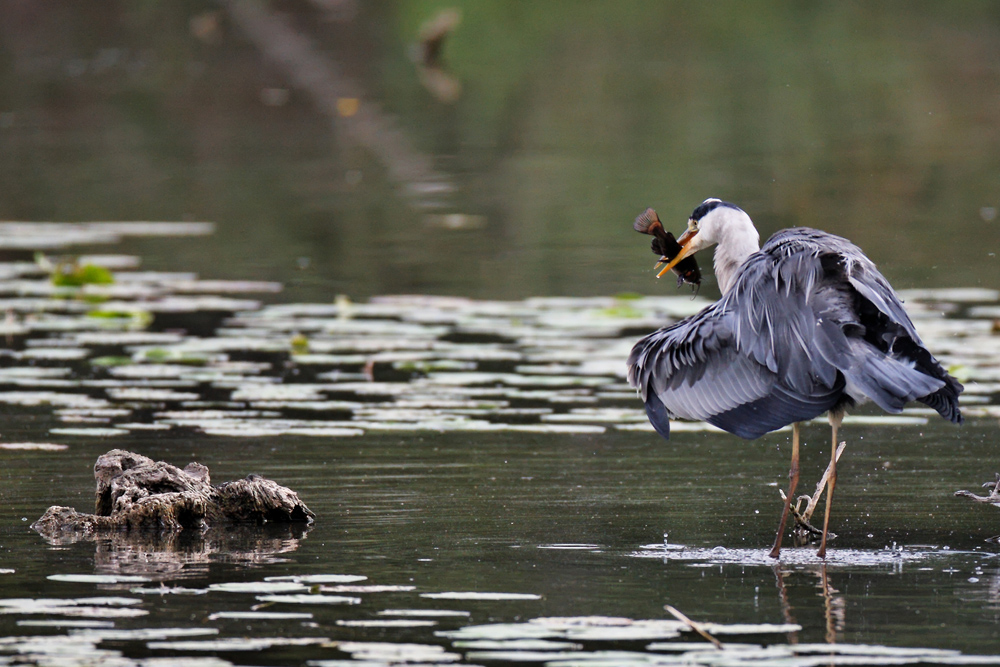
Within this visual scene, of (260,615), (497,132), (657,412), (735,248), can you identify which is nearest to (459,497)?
(657,412)

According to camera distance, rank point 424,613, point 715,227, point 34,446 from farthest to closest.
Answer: point 34,446
point 715,227
point 424,613

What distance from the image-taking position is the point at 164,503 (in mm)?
6926

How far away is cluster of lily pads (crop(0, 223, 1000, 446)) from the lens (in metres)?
9.26

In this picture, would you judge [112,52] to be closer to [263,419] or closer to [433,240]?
[433,240]

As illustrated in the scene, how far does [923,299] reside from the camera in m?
12.1

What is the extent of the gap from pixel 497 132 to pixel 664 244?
49.4 ft

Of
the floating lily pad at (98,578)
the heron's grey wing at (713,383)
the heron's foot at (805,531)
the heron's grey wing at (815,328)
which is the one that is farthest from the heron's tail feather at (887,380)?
the floating lily pad at (98,578)

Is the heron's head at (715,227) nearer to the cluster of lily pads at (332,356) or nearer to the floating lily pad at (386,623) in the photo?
the cluster of lily pads at (332,356)

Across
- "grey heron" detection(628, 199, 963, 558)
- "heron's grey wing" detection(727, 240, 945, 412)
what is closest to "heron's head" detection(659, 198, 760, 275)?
"grey heron" detection(628, 199, 963, 558)

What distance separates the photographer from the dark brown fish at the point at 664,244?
7.87m

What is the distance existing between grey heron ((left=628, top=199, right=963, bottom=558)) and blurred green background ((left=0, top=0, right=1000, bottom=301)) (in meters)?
5.84

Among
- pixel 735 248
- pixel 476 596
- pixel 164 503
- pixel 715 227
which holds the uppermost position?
pixel 715 227

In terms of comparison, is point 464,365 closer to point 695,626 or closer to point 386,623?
point 386,623

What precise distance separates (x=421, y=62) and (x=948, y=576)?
26.1 m
